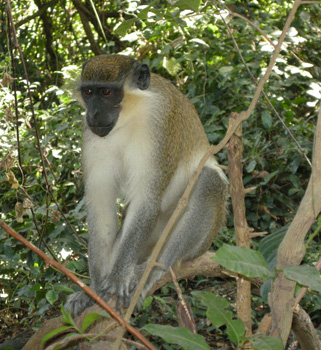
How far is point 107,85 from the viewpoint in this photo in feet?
11.7

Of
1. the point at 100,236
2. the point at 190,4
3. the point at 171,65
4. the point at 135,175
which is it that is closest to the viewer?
the point at 190,4

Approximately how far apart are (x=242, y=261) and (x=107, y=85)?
2.14 m

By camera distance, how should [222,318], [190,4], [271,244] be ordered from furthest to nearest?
[271,244]
[190,4]
[222,318]

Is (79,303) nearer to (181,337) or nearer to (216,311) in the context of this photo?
(216,311)

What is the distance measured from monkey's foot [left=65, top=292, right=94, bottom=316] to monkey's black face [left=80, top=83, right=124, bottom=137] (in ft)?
3.94

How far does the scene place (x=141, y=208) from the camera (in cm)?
368

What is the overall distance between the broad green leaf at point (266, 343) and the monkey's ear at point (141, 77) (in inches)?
92.2

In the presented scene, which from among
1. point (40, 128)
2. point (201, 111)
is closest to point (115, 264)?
point (201, 111)

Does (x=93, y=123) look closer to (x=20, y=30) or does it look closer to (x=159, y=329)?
(x=159, y=329)

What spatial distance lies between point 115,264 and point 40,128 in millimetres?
3483

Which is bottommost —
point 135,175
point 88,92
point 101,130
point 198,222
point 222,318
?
point 198,222

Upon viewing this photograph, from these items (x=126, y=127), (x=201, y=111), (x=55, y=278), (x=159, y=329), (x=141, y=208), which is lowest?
(x=55, y=278)

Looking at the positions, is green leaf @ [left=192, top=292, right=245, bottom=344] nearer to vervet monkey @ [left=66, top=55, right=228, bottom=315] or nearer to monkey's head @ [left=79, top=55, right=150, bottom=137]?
vervet monkey @ [left=66, top=55, right=228, bottom=315]

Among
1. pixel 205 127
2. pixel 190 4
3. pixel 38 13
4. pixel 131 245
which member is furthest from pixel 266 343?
pixel 38 13
